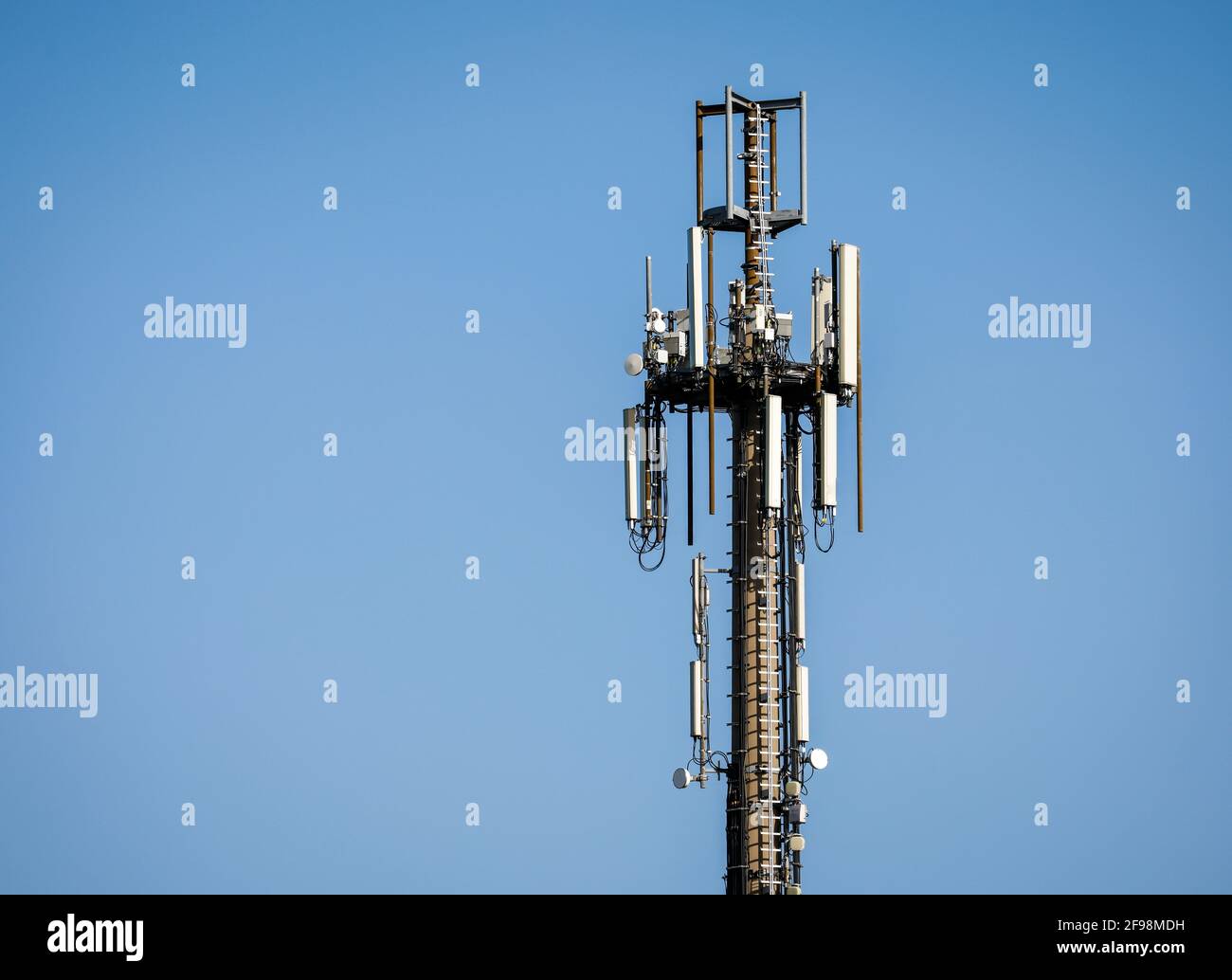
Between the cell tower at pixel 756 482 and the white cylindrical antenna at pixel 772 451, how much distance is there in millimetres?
58

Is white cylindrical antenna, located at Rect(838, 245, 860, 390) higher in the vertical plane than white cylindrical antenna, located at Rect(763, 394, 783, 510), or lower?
higher

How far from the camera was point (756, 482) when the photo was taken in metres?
107

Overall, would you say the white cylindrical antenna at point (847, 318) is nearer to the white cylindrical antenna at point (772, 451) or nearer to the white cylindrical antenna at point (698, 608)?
the white cylindrical antenna at point (772, 451)

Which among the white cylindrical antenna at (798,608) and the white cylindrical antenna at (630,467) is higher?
the white cylindrical antenna at (630,467)

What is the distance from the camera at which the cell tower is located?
105 metres

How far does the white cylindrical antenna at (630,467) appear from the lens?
4208 inches

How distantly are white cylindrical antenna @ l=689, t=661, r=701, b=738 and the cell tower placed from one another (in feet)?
0.13

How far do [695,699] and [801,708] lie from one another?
3265mm

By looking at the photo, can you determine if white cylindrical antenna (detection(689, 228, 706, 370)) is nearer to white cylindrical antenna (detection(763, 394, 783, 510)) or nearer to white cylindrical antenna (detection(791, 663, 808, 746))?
white cylindrical antenna (detection(763, 394, 783, 510))
